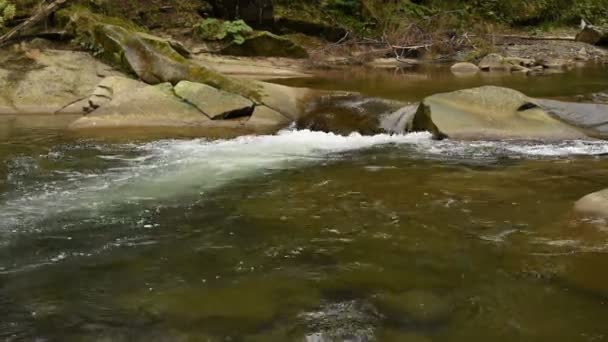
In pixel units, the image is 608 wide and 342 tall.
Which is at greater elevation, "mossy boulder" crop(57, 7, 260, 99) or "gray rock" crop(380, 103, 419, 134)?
"mossy boulder" crop(57, 7, 260, 99)

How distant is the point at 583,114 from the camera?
1038 cm

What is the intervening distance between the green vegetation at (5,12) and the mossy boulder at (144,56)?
1.36m

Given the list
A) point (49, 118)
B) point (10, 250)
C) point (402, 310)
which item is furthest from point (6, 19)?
point (402, 310)

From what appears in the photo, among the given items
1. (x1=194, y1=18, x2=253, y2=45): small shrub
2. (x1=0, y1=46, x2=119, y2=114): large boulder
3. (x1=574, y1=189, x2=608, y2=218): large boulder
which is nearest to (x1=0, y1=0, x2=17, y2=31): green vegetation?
(x1=0, y1=46, x2=119, y2=114): large boulder

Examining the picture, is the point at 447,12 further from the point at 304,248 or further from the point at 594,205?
the point at 304,248

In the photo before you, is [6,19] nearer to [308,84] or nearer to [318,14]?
[308,84]

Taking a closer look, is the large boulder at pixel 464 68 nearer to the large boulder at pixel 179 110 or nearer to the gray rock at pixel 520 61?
the gray rock at pixel 520 61

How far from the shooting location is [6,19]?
15.3 meters

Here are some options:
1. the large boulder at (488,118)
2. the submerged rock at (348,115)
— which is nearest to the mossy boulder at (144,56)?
the submerged rock at (348,115)

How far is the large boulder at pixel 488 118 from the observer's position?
32.1ft

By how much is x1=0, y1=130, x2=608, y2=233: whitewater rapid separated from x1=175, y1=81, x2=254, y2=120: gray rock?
129 cm

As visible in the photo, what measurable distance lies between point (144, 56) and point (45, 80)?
7.24 feet

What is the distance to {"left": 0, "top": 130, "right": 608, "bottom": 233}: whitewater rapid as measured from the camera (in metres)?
6.49

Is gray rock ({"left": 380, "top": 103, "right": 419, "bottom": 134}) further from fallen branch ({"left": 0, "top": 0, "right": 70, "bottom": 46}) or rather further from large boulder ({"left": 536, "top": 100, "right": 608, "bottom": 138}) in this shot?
fallen branch ({"left": 0, "top": 0, "right": 70, "bottom": 46})
